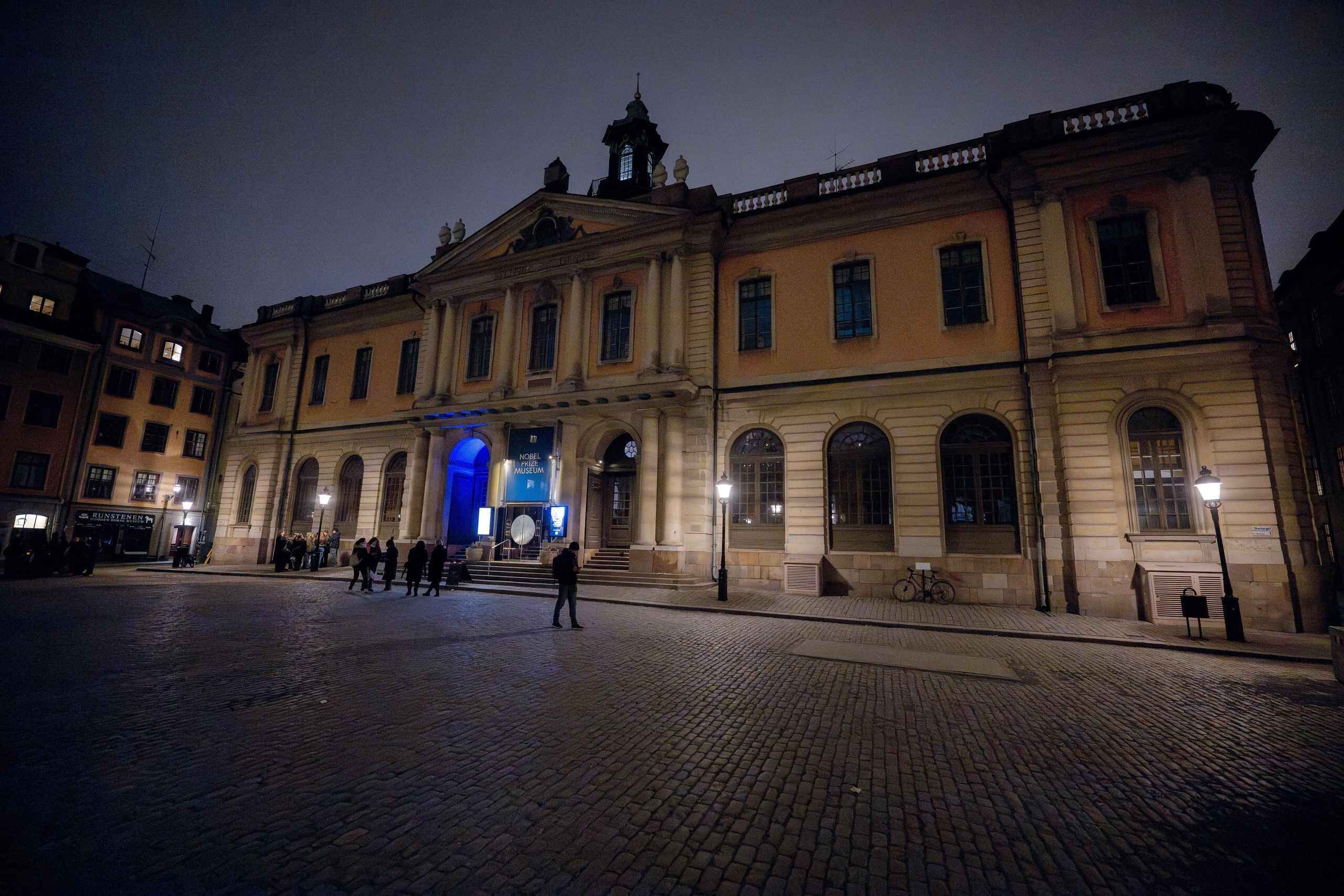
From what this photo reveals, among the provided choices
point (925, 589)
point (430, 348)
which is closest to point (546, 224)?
point (430, 348)

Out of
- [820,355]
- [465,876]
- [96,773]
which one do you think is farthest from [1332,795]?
[820,355]

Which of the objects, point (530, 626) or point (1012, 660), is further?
point (530, 626)

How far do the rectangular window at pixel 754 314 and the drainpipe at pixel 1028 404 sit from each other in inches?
300

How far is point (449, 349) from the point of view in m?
24.0

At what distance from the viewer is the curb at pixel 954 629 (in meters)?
9.54

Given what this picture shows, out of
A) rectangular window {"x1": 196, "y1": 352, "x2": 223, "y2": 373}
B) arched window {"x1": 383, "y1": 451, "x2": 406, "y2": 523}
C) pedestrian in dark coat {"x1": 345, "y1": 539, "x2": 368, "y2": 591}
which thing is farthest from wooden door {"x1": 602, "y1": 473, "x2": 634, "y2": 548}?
rectangular window {"x1": 196, "y1": 352, "x2": 223, "y2": 373}

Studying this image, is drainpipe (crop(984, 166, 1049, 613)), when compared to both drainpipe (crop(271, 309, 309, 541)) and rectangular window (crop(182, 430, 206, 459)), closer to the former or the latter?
drainpipe (crop(271, 309, 309, 541))

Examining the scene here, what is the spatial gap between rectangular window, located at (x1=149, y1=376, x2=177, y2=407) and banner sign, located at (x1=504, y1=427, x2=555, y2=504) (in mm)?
28794

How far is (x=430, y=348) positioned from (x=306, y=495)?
37.5 ft

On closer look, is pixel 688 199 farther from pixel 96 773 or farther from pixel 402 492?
pixel 96 773

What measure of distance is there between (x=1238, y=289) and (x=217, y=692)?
22651 millimetres

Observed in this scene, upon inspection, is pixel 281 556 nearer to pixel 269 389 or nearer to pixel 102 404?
pixel 269 389

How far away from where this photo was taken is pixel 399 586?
61.9 feet

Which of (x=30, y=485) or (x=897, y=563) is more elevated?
(x=30, y=485)
